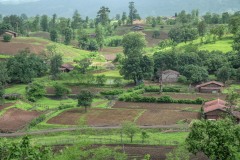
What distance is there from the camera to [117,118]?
5581 cm

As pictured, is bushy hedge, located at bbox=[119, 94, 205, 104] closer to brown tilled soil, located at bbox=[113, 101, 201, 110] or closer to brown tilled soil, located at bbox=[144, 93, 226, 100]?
brown tilled soil, located at bbox=[113, 101, 201, 110]

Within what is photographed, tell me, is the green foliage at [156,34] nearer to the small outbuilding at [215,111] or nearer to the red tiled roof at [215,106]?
the red tiled roof at [215,106]

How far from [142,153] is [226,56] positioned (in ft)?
161

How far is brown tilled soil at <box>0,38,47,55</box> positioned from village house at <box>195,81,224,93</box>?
48158mm

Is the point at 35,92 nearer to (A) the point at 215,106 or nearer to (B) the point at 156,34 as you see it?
(A) the point at 215,106

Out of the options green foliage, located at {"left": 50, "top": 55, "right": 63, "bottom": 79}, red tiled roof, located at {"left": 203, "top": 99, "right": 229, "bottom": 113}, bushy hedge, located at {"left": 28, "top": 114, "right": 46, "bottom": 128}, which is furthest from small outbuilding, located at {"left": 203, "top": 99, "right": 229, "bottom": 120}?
green foliage, located at {"left": 50, "top": 55, "right": 63, "bottom": 79}

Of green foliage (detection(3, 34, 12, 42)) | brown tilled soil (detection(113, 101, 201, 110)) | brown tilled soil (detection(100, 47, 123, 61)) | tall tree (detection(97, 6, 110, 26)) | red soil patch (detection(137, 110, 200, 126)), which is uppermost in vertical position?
tall tree (detection(97, 6, 110, 26))

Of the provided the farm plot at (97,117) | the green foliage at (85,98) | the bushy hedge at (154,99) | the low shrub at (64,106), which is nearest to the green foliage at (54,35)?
the bushy hedge at (154,99)

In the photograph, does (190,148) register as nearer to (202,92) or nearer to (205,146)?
(205,146)

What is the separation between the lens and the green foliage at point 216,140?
30.8 m

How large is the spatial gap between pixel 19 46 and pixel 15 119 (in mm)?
52802

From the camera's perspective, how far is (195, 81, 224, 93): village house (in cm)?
6944

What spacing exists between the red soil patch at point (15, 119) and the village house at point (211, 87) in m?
28.8

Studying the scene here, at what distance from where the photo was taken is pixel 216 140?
3114 cm
